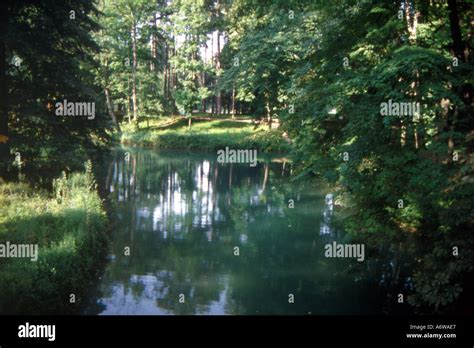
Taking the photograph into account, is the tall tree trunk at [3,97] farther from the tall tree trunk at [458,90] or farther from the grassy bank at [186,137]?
the grassy bank at [186,137]

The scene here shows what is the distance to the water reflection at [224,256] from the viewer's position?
11211mm

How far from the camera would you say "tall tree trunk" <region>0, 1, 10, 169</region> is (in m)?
15.0

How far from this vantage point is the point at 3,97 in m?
16.0

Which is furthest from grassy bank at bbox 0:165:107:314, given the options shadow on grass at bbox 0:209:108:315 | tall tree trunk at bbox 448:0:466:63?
tall tree trunk at bbox 448:0:466:63

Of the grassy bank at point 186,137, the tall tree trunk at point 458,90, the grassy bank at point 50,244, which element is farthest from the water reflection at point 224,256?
the grassy bank at point 186,137

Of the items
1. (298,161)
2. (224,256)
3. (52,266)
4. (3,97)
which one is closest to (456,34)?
(298,161)

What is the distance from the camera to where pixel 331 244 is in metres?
16.3

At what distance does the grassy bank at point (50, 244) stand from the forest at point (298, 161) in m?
0.04

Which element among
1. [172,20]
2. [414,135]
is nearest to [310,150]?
[414,135]

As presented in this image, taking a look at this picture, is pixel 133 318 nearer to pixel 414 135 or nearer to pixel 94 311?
pixel 94 311

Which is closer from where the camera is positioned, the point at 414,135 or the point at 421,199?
the point at 421,199

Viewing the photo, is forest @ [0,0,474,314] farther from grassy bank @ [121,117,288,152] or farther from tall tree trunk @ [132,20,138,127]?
grassy bank @ [121,117,288,152]

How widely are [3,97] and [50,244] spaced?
300 inches

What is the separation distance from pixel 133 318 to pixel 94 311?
18.8 ft
